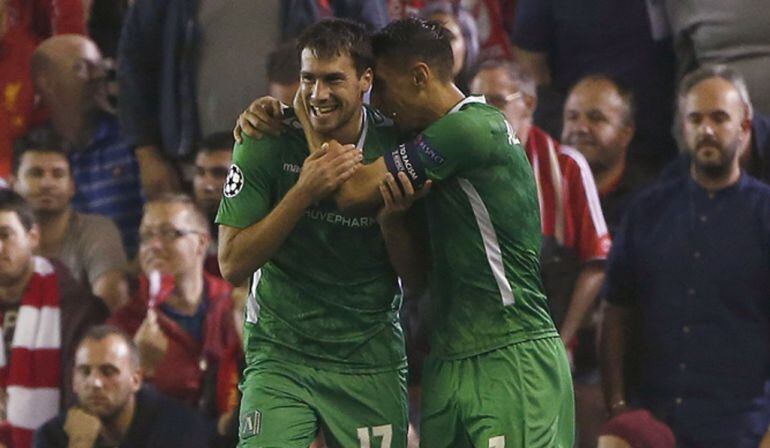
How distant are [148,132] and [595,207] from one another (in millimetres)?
2270

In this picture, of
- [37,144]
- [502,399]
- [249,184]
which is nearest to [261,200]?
[249,184]

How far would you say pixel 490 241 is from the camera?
6.61 m

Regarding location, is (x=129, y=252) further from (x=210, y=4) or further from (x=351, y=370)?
(x=351, y=370)

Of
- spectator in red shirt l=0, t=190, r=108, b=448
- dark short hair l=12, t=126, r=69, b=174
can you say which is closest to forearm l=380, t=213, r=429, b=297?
spectator in red shirt l=0, t=190, r=108, b=448

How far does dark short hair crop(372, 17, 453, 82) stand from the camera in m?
6.55

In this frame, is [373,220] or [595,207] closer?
[373,220]

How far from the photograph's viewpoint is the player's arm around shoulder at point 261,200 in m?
6.35

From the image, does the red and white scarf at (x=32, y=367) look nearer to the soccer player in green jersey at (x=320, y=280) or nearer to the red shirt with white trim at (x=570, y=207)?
the red shirt with white trim at (x=570, y=207)

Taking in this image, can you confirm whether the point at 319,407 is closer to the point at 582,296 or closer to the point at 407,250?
the point at 407,250

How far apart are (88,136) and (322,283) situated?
3.65 m

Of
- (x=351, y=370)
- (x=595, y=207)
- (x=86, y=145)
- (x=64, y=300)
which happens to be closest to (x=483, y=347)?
(x=351, y=370)

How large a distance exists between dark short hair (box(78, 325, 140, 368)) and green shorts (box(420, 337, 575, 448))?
88.0 inches

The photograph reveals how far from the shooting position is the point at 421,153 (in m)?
6.42

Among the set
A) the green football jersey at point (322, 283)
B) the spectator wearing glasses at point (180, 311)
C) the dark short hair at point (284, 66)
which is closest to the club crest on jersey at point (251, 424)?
the green football jersey at point (322, 283)
